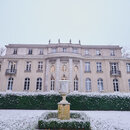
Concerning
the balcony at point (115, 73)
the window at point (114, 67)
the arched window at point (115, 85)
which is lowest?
the arched window at point (115, 85)

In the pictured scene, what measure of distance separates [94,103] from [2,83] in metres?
20.5

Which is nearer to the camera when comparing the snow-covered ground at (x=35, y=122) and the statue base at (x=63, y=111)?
the snow-covered ground at (x=35, y=122)

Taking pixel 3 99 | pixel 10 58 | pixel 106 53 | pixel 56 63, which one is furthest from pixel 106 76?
pixel 10 58

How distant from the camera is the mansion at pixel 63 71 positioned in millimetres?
24128

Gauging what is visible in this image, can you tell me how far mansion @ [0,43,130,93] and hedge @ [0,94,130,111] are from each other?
30.4 feet

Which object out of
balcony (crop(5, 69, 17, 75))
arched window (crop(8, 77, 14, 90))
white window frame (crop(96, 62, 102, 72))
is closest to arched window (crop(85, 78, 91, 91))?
white window frame (crop(96, 62, 102, 72))

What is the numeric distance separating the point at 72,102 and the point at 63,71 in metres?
11.4

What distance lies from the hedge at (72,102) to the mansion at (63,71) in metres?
9.26

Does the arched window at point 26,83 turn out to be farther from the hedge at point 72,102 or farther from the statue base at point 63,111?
the statue base at point 63,111

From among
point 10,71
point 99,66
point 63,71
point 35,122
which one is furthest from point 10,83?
point 99,66

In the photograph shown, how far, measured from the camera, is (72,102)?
43.5 ft

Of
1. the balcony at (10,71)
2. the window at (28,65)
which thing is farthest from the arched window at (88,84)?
the balcony at (10,71)

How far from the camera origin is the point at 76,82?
24.7 meters

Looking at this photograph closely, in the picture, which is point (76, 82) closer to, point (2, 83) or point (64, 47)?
point (64, 47)
